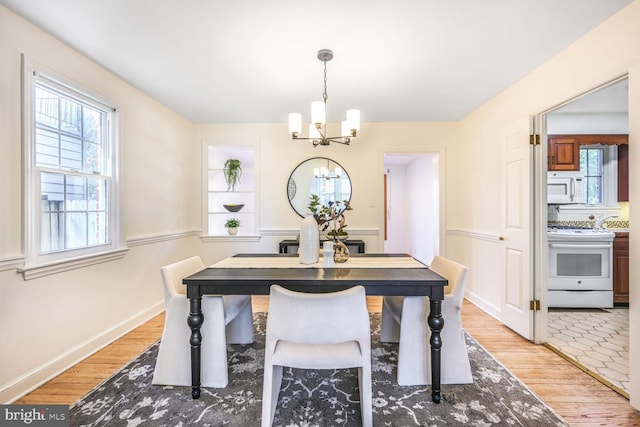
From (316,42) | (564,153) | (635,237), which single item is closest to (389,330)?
(635,237)

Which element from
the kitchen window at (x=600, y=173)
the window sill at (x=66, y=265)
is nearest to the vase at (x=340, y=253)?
the window sill at (x=66, y=265)

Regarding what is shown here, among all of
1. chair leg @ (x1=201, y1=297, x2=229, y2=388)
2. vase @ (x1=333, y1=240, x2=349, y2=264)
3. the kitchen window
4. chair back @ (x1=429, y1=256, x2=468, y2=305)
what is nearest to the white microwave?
the kitchen window

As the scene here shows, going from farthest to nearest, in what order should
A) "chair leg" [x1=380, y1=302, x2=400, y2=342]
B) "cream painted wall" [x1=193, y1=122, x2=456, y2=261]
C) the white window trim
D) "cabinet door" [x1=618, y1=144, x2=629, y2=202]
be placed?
"cream painted wall" [x1=193, y1=122, x2=456, y2=261], "cabinet door" [x1=618, y1=144, x2=629, y2=202], "chair leg" [x1=380, y1=302, x2=400, y2=342], the white window trim

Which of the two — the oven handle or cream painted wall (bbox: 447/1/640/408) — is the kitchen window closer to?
the oven handle

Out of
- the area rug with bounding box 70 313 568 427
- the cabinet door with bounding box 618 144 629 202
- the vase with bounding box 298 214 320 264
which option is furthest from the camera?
the cabinet door with bounding box 618 144 629 202

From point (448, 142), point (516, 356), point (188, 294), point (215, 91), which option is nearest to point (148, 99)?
point (215, 91)

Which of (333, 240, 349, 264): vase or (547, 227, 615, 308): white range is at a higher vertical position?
(333, 240, 349, 264): vase

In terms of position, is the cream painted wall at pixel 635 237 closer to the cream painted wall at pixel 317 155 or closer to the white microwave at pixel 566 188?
the white microwave at pixel 566 188

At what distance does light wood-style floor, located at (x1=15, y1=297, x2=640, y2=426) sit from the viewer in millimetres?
1676

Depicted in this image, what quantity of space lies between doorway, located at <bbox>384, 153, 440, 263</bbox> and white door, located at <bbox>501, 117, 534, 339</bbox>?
1242mm

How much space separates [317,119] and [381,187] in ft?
7.16

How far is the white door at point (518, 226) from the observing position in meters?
2.61

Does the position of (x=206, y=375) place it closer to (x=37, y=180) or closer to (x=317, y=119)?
(x=37, y=180)

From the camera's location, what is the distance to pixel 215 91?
2998 millimetres
